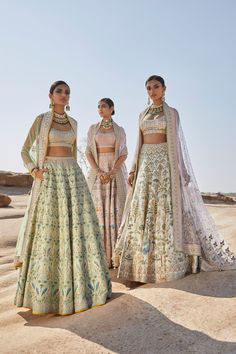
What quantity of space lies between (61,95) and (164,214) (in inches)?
66.3

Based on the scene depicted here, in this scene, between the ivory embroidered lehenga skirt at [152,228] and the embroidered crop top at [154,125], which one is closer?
the ivory embroidered lehenga skirt at [152,228]

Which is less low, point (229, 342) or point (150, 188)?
point (150, 188)

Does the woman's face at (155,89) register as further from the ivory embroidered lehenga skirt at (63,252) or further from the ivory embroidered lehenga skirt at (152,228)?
the ivory embroidered lehenga skirt at (63,252)

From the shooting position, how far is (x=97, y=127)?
19.1 ft

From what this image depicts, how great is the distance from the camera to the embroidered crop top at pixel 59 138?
13.1 feet

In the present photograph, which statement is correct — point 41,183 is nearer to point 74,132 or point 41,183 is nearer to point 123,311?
point 74,132

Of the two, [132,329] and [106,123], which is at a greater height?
[106,123]

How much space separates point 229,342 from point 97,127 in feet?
12.2

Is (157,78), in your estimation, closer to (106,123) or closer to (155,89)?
(155,89)

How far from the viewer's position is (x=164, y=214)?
4391 mm

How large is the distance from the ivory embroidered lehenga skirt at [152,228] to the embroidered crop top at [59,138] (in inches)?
39.3

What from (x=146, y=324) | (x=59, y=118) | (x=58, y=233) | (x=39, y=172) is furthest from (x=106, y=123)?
(x=146, y=324)

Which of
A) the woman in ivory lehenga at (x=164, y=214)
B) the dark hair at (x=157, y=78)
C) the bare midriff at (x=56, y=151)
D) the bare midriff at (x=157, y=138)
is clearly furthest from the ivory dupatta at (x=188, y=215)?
the bare midriff at (x=56, y=151)

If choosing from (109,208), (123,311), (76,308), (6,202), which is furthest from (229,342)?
(6,202)
